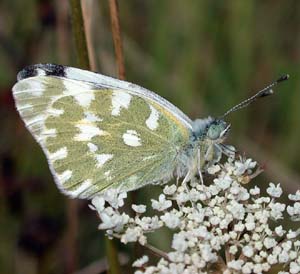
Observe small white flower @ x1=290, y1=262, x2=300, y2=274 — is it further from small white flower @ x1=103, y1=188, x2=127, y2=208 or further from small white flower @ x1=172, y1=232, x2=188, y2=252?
small white flower @ x1=103, y1=188, x2=127, y2=208

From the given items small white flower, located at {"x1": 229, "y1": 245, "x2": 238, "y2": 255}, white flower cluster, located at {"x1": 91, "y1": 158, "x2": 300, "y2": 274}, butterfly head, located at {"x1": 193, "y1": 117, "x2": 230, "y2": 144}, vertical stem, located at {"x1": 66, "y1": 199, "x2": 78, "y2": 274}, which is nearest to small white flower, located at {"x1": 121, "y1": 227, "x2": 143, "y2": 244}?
white flower cluster, located at {"x1": 91, "y1": 158, "x2": 300, "y2": 274}

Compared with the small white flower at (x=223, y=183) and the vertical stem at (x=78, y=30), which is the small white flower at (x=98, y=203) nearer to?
the small white flower at (x=223, y=183)

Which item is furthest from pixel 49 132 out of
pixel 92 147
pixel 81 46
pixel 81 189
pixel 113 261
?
pixel 113 261

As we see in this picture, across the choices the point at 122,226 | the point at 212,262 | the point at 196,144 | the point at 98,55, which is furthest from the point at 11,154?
the point at 212,262

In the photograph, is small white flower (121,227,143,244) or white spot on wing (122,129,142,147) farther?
white spot on wing (122,129,142,147)

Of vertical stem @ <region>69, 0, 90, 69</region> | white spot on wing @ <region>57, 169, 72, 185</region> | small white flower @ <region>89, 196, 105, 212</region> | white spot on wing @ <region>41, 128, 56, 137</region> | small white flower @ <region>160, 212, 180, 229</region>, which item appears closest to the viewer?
small white flower @ <region>160, 212, 180, 229</region>

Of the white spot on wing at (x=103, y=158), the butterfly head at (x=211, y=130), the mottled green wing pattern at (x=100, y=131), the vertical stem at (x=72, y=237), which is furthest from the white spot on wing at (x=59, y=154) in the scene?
the vertical stem at (x=72, y=237)

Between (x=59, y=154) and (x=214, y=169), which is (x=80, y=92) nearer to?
(x=59, y=154)
